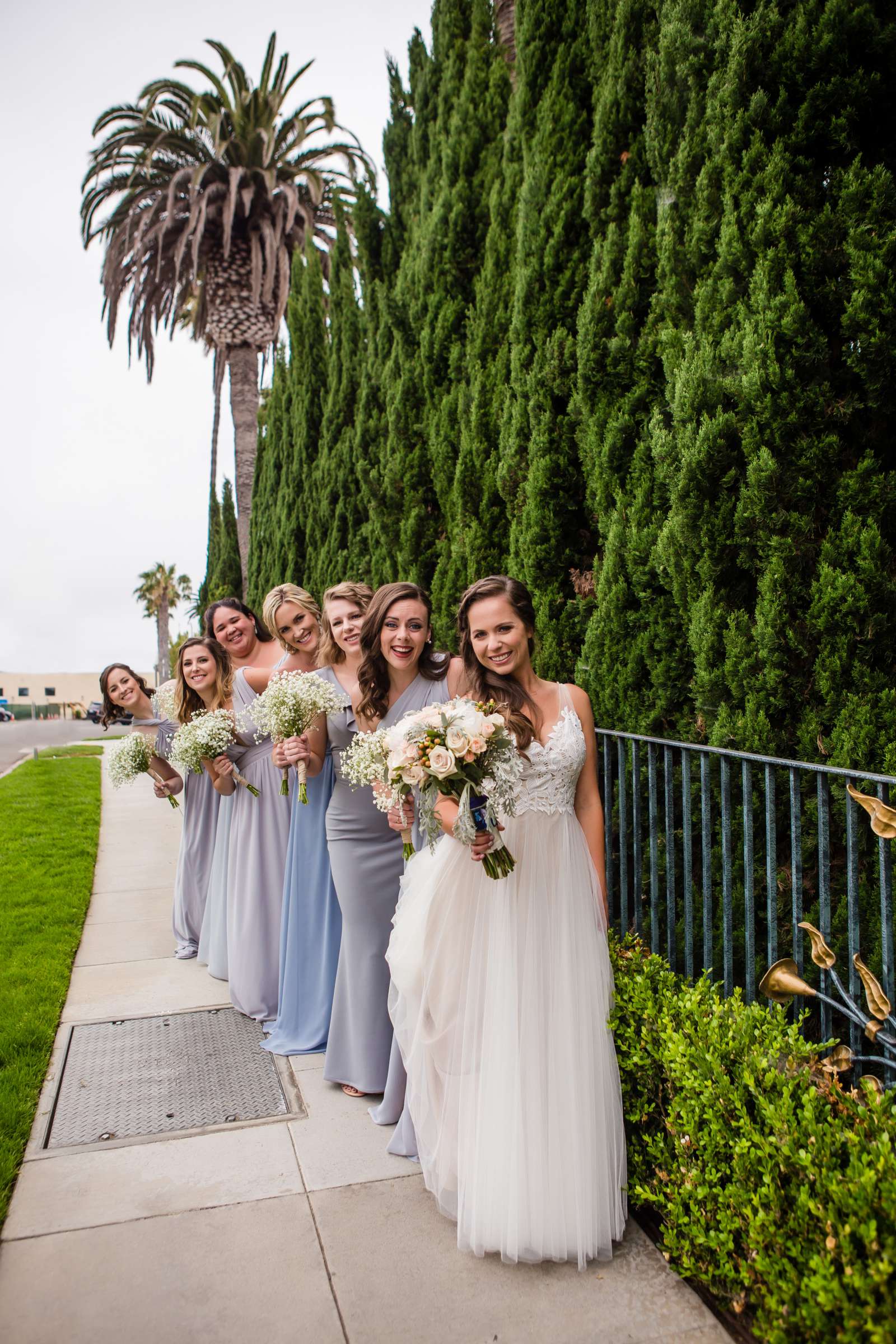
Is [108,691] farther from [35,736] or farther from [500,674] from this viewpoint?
[35,736]

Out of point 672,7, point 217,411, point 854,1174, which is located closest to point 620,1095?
point 854,1174

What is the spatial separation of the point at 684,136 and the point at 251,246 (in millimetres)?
17327

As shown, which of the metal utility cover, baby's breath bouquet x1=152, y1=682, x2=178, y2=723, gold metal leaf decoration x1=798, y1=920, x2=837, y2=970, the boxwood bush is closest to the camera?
the boxwood bush

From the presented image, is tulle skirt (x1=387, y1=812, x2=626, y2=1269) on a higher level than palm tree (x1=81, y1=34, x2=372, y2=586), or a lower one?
lower

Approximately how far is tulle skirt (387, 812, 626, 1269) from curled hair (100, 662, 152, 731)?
3.73 meters

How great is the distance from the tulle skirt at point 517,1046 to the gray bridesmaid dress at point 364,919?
76 cm

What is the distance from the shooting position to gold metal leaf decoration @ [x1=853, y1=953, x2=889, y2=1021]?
8.11 feet

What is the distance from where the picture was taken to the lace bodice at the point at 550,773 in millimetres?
3006

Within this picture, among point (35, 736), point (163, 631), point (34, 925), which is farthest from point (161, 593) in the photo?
point (34, 925)

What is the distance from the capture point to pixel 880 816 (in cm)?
241

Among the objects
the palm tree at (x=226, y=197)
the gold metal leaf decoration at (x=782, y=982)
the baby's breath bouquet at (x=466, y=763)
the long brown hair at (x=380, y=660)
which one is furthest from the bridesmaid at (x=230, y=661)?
the palm tree at (x=226, y=197)

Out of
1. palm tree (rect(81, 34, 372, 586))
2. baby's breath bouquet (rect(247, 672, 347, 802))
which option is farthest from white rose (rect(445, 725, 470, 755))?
palm tree (rect(81, 34, 372, 586))

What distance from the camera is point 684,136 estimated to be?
11.8 ft

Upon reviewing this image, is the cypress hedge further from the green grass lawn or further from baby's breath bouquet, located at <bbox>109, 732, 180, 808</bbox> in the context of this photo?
the green grass lawn
